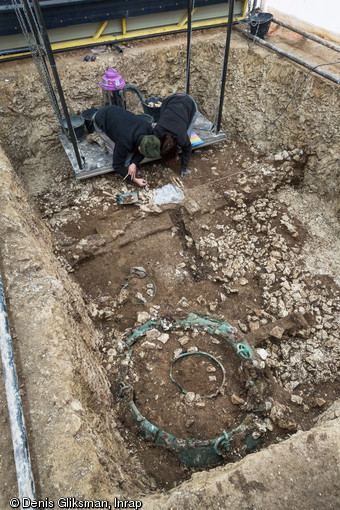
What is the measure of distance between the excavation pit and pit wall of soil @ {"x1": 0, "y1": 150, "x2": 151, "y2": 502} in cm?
1

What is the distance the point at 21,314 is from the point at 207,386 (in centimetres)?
192

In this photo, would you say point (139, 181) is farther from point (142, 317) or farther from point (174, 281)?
point (142, 317)

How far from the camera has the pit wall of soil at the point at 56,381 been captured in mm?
2008

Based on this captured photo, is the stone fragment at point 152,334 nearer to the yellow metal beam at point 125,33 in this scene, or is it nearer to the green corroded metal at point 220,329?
the green corroded metal at point 220,329

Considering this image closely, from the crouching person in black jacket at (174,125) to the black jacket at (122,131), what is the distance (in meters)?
0.21

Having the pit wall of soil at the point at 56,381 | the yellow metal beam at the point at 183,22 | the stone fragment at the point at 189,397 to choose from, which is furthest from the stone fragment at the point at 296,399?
the yellow metal beam at the point at 183,22

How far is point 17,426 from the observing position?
6.28ft

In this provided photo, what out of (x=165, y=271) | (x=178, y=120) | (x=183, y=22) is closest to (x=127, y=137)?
(x=178, y=120)

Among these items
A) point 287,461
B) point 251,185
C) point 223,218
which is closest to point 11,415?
point 287,461

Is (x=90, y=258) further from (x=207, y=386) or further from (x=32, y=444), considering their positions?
(x=32, y=444)

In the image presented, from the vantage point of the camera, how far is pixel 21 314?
2.69m

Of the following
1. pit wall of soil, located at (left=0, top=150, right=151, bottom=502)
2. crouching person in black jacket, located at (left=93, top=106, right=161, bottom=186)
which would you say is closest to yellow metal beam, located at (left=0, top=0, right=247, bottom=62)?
crouching person in black jacket, located at (left=93, top=106, right=161, bottom=186)

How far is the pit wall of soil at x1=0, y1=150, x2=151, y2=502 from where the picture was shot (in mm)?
2008

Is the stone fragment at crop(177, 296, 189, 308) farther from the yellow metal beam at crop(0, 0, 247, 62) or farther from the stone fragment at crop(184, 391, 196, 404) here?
the yellow metal beam at crop(0, 0, 247, 62)
